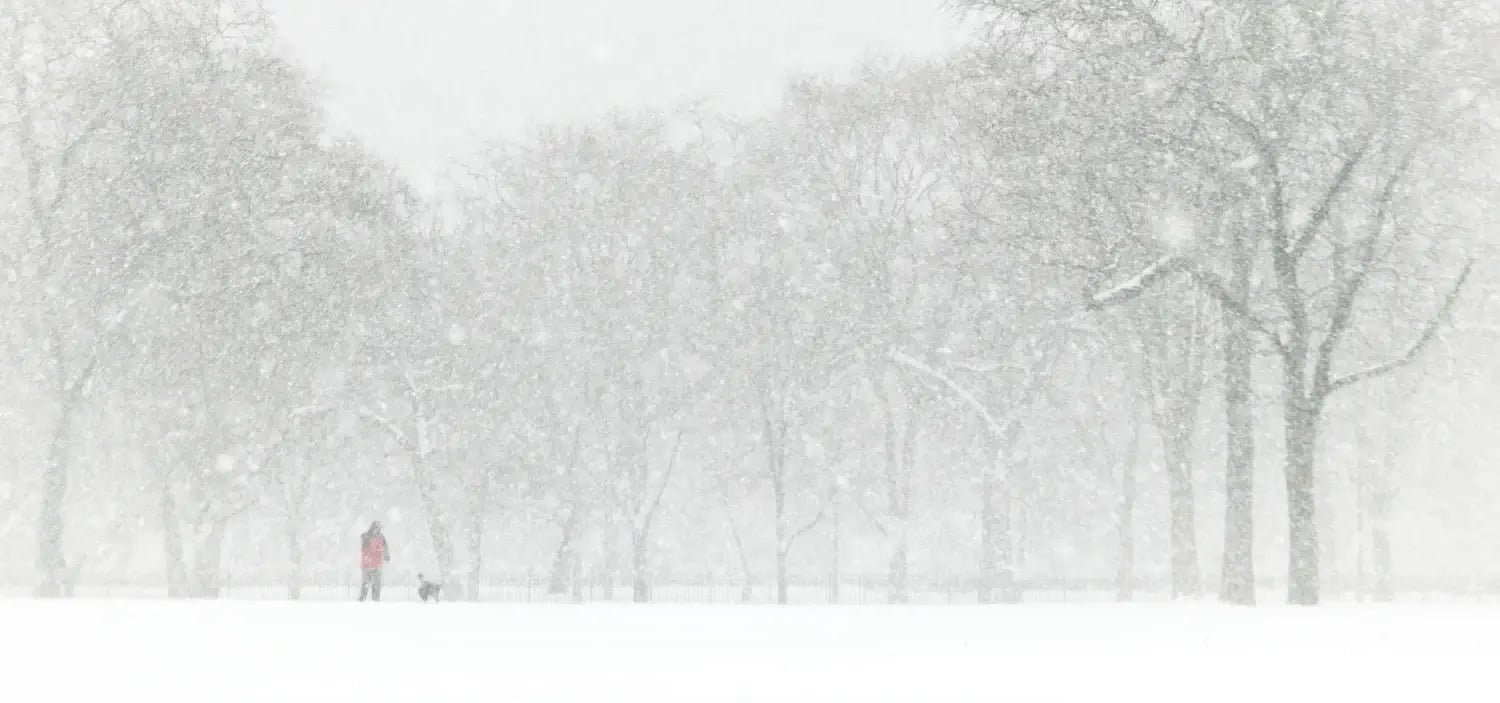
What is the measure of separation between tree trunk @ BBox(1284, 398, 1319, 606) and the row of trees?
0.08m

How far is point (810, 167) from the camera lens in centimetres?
3972

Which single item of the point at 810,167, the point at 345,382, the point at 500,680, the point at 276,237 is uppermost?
the point at 810,167

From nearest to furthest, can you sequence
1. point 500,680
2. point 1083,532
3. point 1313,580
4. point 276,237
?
point 500,680 < point 1313,580 < point 276,237 < point 1083,532

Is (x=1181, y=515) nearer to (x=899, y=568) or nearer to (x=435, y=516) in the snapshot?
(x=899, y=568)

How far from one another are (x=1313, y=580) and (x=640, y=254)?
24015 millimetres

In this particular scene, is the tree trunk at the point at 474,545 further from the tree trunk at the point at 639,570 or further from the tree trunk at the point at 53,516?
the tree trunk at the point at 53,516

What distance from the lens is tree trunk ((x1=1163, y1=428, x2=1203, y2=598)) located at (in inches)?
1157

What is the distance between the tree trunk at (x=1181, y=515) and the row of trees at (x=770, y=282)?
0.29 feet

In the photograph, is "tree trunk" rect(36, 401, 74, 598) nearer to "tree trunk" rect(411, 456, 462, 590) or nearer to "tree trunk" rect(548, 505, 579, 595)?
"tree trunk" rect(411, 456, 462, 590)

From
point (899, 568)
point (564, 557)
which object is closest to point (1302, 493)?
point (899, 568)

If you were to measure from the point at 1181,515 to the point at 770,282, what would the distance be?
14.5m

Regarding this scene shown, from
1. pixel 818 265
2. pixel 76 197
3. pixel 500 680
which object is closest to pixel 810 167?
pixel 818 265

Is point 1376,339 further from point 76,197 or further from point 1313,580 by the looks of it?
point 76,197

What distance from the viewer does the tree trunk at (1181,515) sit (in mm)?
29391
